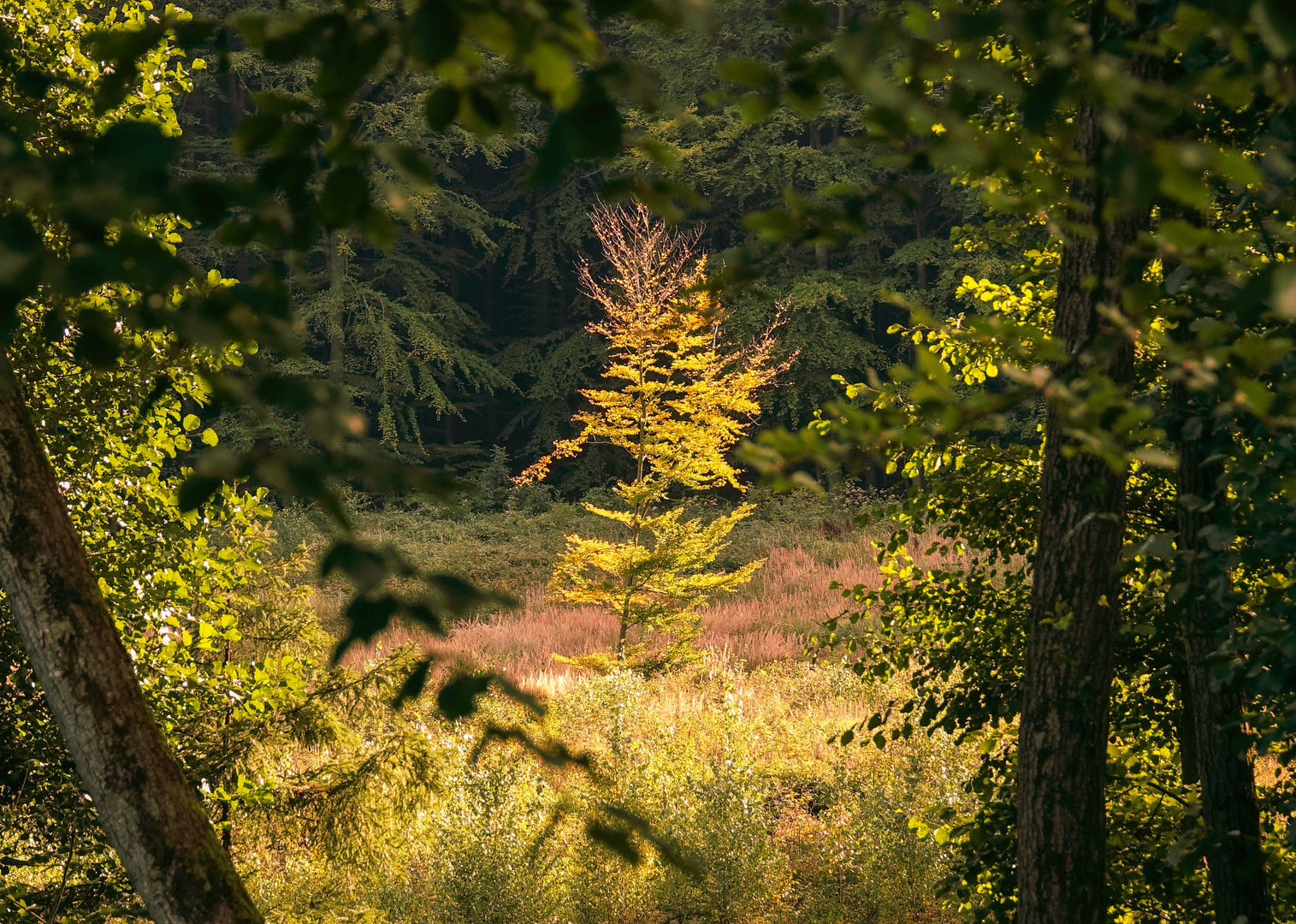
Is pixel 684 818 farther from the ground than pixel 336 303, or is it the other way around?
pixel 336 303

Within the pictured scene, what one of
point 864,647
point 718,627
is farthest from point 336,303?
point 864,647

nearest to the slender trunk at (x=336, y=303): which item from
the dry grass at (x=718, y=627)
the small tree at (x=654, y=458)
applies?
the dry grass at (x=718, y=627)

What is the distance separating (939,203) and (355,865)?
27127 mm

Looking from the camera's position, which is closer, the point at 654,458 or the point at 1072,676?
the point at 1072,676

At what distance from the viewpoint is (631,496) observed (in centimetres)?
1202

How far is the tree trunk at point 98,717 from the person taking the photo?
3.04 meters

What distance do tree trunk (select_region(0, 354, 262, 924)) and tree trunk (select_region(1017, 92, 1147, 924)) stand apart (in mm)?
2483

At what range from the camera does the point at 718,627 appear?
14.8 m

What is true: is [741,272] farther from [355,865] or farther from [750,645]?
[750,645]

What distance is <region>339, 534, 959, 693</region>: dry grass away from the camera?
12930 mm

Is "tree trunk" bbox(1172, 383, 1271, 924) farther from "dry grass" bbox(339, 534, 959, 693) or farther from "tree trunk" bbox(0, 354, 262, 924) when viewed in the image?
"dry grass" bbox(339, 534, 959, 693)

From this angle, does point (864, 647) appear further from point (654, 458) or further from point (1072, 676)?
point (654, 458)

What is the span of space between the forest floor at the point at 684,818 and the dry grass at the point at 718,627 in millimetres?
793

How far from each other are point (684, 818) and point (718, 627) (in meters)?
8.51
